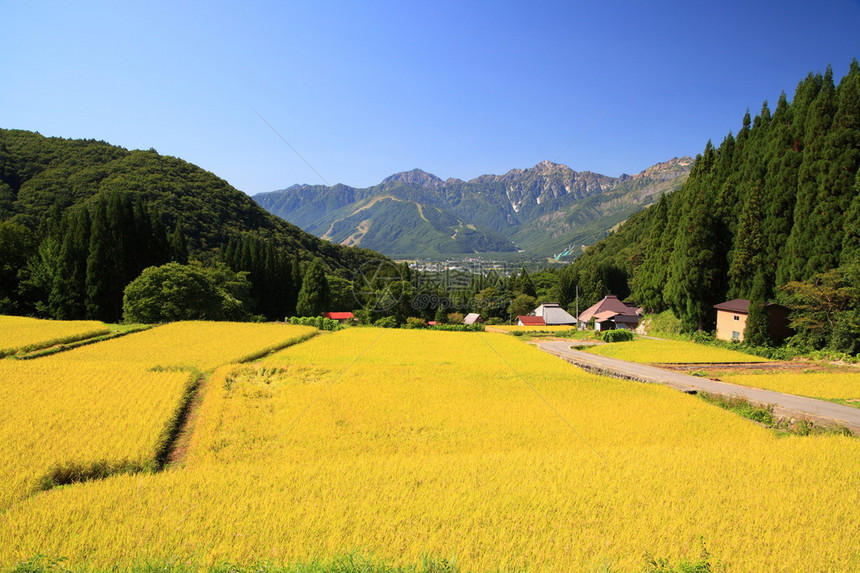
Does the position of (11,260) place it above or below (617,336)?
above

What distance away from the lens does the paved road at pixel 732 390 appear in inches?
557

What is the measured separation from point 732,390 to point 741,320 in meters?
17.9

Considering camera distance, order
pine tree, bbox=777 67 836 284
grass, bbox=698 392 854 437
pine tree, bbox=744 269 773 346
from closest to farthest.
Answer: grass, bbox=698 392 854 437, pine tree, bbox=777 67 836 284, pine tree, bbox=744 269 773 346

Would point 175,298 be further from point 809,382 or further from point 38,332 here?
point 809,382

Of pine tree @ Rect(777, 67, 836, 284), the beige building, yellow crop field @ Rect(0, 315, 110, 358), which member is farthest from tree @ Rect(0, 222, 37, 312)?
pine tree @ Rect(777, 67, 836, 284)

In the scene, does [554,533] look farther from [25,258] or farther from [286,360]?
[25,258]

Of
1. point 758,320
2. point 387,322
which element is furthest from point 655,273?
point 387,322

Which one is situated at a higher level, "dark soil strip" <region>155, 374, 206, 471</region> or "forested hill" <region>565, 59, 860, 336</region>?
"forested hill" <region>565, 59, 860, 336</region>

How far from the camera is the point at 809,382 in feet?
63.3

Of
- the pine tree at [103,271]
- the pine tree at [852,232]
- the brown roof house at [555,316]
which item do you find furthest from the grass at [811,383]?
the pine tree at [103,271]

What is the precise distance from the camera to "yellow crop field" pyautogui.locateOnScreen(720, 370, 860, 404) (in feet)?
57.3

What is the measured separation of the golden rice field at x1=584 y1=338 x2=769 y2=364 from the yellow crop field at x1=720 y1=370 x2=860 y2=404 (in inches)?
195

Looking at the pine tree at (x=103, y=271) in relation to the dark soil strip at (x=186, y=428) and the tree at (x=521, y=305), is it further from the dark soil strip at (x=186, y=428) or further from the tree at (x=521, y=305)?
the tree at (x=521, y=305)

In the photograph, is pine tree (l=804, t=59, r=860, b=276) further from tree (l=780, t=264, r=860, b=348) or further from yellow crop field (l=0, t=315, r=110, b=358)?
yellow crop field (l=0, t=315, r=110, b=358)
